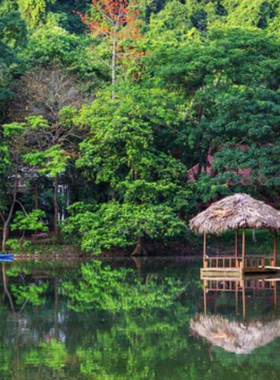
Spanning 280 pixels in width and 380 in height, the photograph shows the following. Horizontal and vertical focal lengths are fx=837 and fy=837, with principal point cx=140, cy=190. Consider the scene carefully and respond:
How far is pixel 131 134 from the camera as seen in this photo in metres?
28.2

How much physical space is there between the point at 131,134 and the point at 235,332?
52.4 ft

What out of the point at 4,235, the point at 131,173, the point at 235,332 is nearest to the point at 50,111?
the point at 131,173

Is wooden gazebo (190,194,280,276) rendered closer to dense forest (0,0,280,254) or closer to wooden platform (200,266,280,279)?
wooden platform (200,266,280,279)

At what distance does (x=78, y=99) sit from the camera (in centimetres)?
2964

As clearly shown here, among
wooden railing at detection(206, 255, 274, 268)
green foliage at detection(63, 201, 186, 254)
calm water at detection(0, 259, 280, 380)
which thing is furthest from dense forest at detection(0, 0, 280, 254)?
calm water at detection(0, 259, 280, 380)

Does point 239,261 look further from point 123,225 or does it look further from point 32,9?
point 32,9

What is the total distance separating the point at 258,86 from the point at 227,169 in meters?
3.12

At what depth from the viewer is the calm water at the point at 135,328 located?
10.3 metres

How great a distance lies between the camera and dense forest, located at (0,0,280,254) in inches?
1098

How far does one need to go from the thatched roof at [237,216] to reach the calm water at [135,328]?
5.13 feet

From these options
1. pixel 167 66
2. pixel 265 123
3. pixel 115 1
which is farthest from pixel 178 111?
pixel 115 1

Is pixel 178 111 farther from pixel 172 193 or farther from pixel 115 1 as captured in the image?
pixel 115 1

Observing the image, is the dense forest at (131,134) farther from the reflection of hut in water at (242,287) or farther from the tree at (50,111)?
the reflection of hut in water at (242,287)

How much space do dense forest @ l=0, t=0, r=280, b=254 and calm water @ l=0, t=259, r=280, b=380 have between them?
6.57 m
